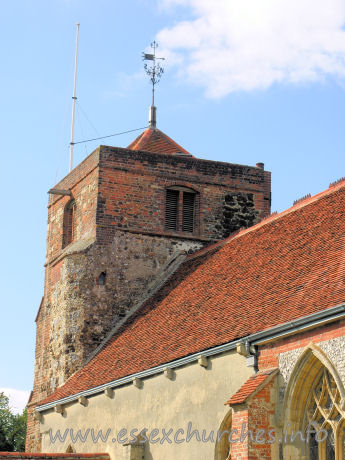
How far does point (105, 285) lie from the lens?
2559cm

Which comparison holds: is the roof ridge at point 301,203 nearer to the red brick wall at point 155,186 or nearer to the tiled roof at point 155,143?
the red brick wall at point 155,186

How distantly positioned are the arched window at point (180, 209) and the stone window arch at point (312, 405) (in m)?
12.5

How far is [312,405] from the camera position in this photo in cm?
1471

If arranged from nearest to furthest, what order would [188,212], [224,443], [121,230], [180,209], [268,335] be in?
1. [268,335]
2. [224,443]
3. [121,230]
4. [180,209]
5. [188,212]

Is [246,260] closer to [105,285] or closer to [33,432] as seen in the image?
[105,285]

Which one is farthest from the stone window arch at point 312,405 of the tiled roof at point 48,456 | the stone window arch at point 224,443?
the tiled roof at point 48,456

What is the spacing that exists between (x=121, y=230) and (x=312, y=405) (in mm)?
12399

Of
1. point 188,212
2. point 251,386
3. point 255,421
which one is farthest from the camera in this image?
point 188,212

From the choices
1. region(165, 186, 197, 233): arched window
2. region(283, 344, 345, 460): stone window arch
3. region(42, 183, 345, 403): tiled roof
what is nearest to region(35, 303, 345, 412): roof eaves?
region(42, 183, 345, 403): tiled roof

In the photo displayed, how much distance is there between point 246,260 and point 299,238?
1.88m

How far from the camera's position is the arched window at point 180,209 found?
27.0 m

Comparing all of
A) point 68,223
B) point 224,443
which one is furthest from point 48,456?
point 68,223

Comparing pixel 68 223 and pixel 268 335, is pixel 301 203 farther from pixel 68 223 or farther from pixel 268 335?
pixel 68 223

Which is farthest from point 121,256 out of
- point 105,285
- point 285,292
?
point 285,292
